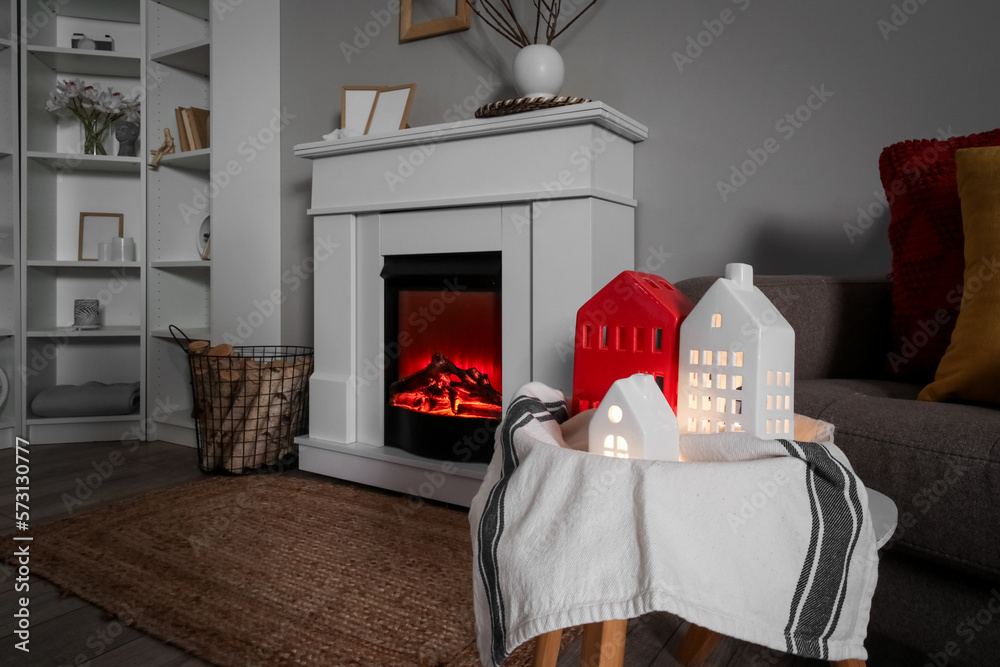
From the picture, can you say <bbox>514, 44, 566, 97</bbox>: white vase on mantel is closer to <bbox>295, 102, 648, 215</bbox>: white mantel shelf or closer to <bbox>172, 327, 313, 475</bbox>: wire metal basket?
<bbox>295, 102, 648, 215</bbox>: white mantel shelf

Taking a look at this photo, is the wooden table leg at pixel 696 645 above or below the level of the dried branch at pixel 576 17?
below

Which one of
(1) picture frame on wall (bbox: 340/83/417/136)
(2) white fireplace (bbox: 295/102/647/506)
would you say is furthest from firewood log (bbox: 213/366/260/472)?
(1) picture frame on wall (bbox: 340/83/417/136)

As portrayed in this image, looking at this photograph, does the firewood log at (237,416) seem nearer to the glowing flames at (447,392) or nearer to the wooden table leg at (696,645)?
the glowing flames at (447,392)

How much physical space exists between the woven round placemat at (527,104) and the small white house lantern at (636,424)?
1.26 meters

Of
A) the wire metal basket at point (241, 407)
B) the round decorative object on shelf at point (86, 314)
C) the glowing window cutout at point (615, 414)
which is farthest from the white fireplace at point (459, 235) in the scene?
the round decorative object on shelf at point (86, 314)

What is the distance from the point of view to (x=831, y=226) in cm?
171

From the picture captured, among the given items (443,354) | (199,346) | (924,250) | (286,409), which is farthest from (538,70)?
(199,346)

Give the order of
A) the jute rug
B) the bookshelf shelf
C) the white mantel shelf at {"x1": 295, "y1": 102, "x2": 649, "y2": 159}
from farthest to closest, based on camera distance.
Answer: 1. the bookshelf shelf
2. the white mantel shelf at {"x1": 295, "y1": 102, "x2": 649, "y2": 159}
3. the jute rug

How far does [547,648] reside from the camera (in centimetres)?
67

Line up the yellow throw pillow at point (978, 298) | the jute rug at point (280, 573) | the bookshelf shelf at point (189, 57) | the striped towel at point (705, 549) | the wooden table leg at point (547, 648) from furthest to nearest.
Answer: the bookshelf shelf at point (189, 57) → the jute rug at point (280, 573) → the yellow throw pillow at point (978, 298) → the wooden table leg at point (547, 648) → the striped towel at point (705, 549)

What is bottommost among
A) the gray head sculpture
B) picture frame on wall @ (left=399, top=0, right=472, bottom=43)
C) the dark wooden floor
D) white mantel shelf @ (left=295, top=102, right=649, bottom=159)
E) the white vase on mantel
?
the dark wooden floor

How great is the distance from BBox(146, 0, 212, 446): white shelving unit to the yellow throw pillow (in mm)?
2556

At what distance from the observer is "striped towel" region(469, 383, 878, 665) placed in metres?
0.56

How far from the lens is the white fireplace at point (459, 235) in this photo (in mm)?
1739
